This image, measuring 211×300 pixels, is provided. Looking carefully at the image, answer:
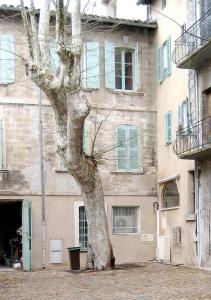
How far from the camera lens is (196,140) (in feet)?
58.6

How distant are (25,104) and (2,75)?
1.32 meters

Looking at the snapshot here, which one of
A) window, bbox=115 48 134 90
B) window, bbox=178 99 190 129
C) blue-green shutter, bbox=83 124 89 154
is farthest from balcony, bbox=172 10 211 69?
blue-green shutter, bbox=83 124 89 154

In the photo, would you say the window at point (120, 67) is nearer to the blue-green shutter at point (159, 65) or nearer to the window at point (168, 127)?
A: the blue-green shutter at point (159, 65)

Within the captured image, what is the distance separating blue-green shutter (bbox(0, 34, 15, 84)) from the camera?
2134cm

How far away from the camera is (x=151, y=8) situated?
23.5 meters

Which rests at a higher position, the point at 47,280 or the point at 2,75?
the point at 2,75

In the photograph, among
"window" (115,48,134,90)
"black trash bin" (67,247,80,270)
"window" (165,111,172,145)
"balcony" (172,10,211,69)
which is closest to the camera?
"balcony" (172,10,211,69)

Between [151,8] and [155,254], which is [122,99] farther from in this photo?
[155,254]

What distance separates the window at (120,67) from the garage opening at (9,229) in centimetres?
591

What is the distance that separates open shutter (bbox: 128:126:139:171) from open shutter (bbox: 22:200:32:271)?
14.0ft

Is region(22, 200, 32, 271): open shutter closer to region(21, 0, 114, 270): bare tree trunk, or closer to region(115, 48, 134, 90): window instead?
region(21, 0, 114, 270): bare tree trunk

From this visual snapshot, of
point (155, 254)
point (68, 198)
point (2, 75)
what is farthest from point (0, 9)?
point (155, 254)

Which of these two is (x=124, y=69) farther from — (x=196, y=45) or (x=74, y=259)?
(x=74, y=259)

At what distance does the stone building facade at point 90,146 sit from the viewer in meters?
21.2
